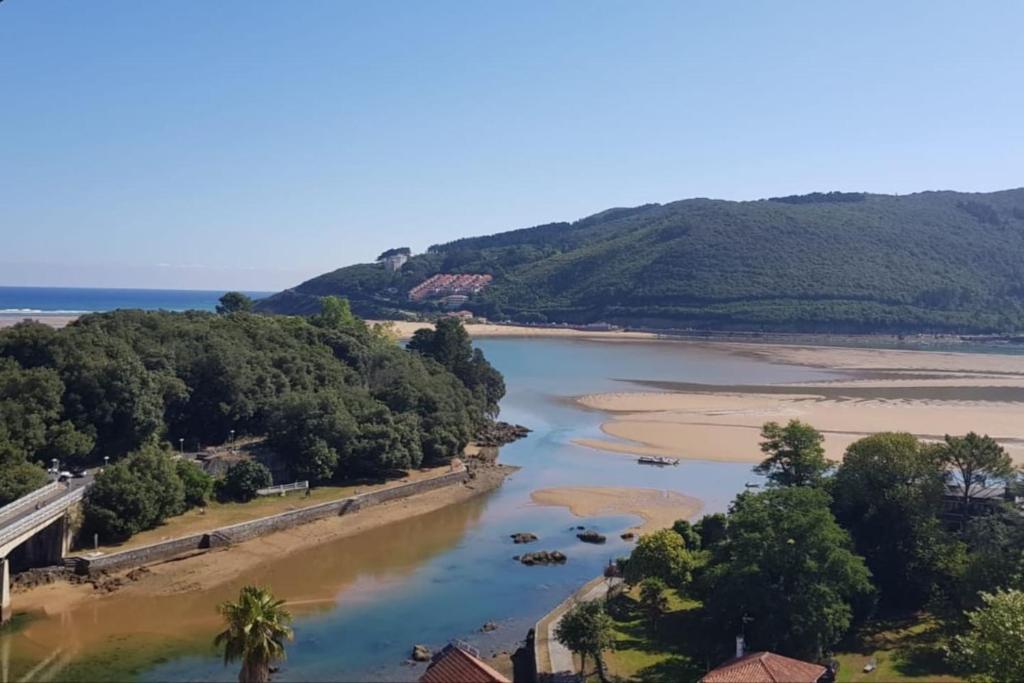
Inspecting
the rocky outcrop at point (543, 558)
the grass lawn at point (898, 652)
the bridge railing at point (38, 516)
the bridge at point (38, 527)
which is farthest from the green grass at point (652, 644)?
the bridge at point (38, 527)

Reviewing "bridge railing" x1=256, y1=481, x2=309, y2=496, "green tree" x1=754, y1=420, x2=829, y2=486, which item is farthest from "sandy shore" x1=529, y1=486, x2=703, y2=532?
"bridge railing" x1=256, y1=481, x2=309, y2=496

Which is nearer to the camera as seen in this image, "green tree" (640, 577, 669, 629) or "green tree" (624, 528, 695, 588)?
"green tree" (640, 577, 669, 629)

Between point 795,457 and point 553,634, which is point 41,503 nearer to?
point 553,634

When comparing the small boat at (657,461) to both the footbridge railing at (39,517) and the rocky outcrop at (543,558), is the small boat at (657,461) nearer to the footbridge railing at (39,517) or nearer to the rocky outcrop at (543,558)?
the rocky outcrop at (543,558)

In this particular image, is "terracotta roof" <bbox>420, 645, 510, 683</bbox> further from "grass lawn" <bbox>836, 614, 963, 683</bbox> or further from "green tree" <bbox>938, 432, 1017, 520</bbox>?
"green tree" <bbox>938, 432, 1017, 520</bbox>

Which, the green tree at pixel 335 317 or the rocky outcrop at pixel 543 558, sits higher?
the green tree at pixel 335 317

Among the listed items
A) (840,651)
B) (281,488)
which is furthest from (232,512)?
(840,651)
